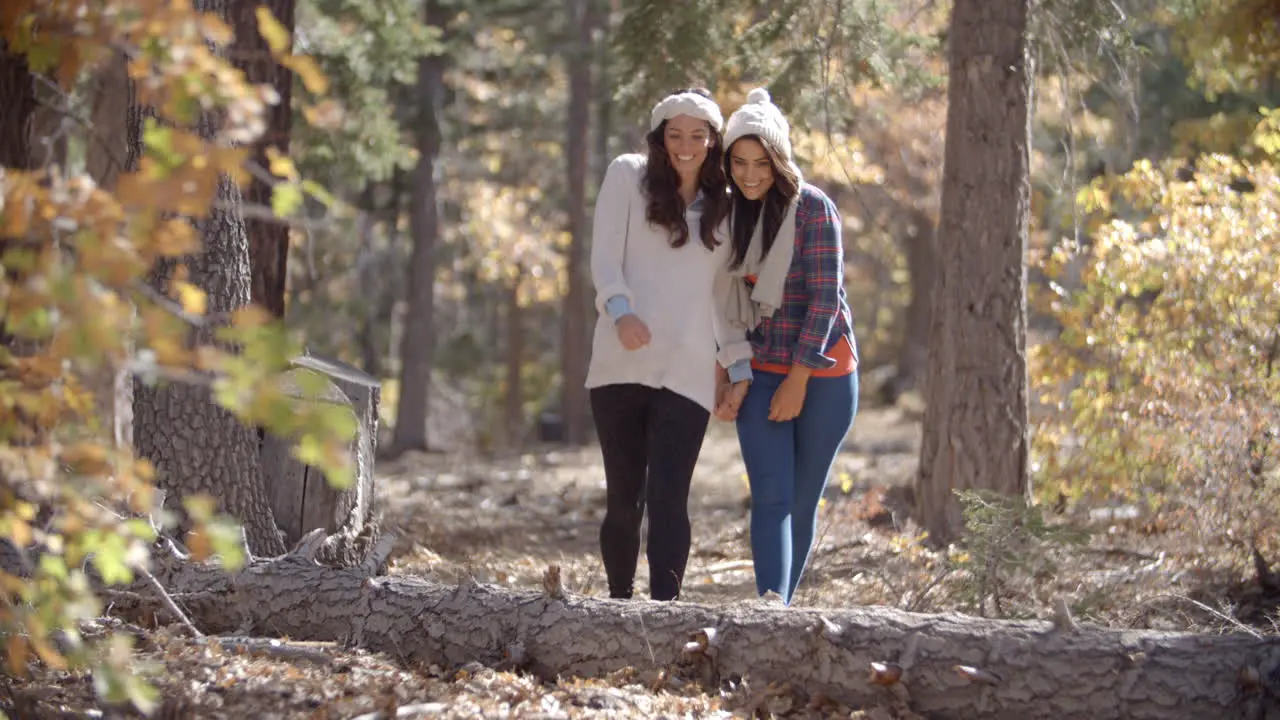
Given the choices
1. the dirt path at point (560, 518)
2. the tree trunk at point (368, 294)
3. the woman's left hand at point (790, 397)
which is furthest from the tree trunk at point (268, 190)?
the tree trunk at point (368, 294)

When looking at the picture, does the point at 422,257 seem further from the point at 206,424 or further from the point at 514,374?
the point at 206,424

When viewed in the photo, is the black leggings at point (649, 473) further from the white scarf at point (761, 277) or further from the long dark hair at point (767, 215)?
the long dark hair at point (767, 215)

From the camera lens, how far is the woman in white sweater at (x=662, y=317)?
4805 millimetres

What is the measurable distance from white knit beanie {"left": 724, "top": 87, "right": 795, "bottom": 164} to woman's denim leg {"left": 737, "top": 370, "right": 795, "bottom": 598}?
895mm

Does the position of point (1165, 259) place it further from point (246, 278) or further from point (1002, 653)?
point (246, 278)

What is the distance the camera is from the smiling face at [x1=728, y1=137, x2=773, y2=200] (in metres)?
4.89

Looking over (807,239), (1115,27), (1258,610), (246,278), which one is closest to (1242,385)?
(1258,610)

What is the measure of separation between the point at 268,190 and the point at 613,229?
109 inches

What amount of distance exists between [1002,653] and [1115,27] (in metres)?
4.74

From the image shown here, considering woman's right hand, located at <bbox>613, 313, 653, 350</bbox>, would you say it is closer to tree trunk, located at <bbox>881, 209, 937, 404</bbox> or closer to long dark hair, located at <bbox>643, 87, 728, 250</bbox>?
long dark hair, located at <bbox>643, 87, 728, 250</bbox>

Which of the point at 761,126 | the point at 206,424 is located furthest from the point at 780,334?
the point at 206,424

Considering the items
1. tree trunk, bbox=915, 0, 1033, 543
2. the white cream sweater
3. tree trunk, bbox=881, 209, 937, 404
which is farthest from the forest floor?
tree trunk, bbox=881, 209, 937, 404

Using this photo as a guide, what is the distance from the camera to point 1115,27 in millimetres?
7465

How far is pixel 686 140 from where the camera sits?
4.81 metres
